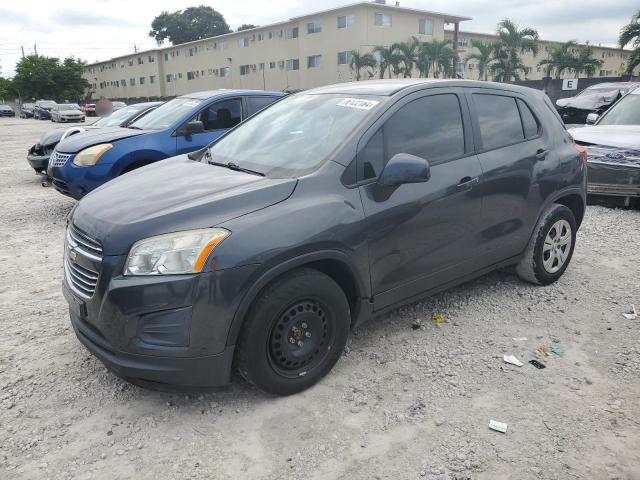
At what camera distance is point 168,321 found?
2.53m

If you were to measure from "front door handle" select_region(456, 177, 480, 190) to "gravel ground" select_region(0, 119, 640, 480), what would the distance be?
3.57 feet

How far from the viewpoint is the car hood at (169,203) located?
103 inches

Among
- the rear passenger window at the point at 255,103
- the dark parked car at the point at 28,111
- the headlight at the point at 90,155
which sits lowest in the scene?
the headlight at the point at 90,155

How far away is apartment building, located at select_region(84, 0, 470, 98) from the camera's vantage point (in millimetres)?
38844

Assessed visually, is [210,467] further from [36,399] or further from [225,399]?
[36,399]

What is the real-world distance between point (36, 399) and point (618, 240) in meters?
6.14

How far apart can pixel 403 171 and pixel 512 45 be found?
34053 millimetres

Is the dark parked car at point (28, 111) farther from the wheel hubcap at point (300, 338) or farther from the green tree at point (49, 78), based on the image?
the wheel hubcap at point (300, 338)

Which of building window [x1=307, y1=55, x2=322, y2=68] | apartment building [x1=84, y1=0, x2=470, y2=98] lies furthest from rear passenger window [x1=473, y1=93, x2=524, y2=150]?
building window [x1=307, y1=55, x2=322, y2=68]

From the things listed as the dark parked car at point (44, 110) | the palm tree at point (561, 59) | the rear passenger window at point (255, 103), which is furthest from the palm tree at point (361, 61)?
the rear passenger window at point (255, 103)

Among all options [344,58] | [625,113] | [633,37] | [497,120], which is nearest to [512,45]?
[633,37]

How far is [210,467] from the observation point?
2.47m

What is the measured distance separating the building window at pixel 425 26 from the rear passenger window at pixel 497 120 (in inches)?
1624

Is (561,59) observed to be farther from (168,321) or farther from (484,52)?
(168,321)
